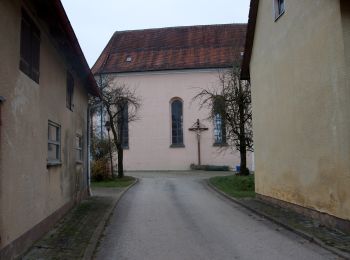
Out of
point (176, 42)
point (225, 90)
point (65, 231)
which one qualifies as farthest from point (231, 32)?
point (65, 231)

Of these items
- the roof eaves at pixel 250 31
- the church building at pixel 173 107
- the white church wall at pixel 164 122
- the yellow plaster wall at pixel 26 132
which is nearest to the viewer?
the yellow plaster wall at pixel 26 132

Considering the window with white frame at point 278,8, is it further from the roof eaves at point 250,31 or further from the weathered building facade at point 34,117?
the weathered building facade at point 34,117

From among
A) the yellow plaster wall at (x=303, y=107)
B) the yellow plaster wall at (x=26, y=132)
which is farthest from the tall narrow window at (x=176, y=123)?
the yellow plaster wall at (x=26, y=132)

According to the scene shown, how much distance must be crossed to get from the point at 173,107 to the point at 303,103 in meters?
29.7

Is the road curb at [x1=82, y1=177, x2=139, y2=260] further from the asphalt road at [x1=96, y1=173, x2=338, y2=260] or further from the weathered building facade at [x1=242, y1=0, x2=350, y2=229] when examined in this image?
the weathered building facade at [x1=242, y1=0, x2=350, y2=229]

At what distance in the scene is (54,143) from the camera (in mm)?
11094

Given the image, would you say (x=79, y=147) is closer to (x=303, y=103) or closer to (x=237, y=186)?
(x=303, y=103)

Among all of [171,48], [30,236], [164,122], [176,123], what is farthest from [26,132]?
[171,48]

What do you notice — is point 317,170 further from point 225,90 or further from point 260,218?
point 225,90

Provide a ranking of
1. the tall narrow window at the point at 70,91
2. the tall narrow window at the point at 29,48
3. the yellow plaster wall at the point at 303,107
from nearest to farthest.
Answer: the tall narrow window at the point at 29,48 < the yellow plaster wall at the point at 303,107 < the tall narrow window at the point at 70,91

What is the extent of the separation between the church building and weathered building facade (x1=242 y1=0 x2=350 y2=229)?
2307 centimetres

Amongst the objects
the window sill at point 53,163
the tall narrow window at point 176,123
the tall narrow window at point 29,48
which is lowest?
the window sill at point 53,163

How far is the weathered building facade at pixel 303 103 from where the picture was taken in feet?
32.2

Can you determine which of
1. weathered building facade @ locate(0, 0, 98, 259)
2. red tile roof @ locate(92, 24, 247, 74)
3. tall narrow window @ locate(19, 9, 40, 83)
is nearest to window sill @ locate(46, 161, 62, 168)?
weathered building facade @ locate(0, 0, 98, 259)
